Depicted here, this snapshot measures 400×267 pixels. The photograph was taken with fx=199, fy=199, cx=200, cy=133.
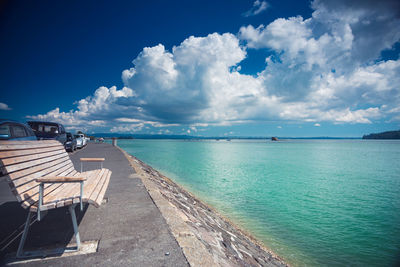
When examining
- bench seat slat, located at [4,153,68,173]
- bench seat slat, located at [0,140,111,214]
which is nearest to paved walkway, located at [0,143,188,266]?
bench seat slat, located at [0,140,111,214]

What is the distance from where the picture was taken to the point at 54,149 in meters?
4.66

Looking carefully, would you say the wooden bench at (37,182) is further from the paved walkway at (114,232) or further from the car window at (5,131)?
the car window at (5,131)

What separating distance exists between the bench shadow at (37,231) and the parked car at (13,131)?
5050 mm

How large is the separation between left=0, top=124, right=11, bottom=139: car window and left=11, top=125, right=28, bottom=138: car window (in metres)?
0.19

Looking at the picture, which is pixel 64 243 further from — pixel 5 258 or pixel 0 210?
pixel 0 210

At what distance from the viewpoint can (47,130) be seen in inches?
589

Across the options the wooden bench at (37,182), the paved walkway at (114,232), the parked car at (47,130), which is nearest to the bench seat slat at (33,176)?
the wooden bench at (37,182)

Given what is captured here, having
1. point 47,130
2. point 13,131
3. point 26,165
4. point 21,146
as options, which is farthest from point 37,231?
point 47,130

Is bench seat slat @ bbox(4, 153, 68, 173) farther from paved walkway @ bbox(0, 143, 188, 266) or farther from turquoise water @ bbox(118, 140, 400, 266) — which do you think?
turquoise water @ bbox(118, 140, 400, 266)

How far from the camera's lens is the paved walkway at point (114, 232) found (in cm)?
269

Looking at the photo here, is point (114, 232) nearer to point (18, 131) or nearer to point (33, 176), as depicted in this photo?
point (33, 176)

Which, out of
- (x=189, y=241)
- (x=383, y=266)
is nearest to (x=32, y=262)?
(x=189, y=241)

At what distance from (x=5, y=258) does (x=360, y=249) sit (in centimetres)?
882

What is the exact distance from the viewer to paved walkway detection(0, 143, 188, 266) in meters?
2.69
